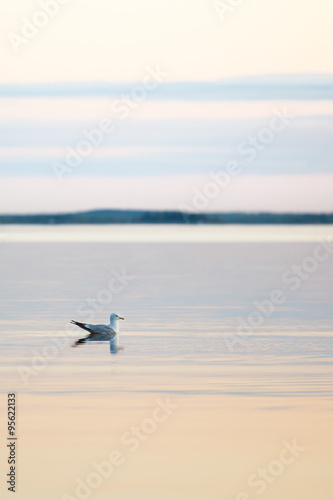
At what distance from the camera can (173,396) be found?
14.2 metres

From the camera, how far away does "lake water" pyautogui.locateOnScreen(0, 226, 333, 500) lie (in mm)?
11258

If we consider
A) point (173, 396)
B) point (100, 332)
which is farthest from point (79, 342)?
point (173, 396)

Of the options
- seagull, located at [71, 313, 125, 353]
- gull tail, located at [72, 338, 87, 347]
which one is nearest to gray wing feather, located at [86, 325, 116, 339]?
seagull, located at [71, 313, 125, 353]

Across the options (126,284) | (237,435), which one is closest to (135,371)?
(237,435)

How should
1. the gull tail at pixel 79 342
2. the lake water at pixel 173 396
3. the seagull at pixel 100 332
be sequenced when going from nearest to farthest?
the lake water at pixel 173 396 < the gull tail at pixel 79 342 < the seagull at pixel 100 332

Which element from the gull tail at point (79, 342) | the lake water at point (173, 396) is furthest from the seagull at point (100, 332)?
the lake water at point (173, 396)

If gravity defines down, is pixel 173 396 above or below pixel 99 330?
below

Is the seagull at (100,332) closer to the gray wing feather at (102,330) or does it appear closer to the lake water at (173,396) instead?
the gray wing feather at (102,330)

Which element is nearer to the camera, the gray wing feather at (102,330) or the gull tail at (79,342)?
the gull tail at (79,342)

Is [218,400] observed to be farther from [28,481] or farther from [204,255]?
[204,255]

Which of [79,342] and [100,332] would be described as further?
[100,332]

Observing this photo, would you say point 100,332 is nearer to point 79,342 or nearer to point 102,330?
point 102,330

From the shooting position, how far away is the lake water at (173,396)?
11.3 meters

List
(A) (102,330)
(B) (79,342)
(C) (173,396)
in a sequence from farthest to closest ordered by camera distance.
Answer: (A) (102,330) → (B) (79,342) → (C) (173,396)
